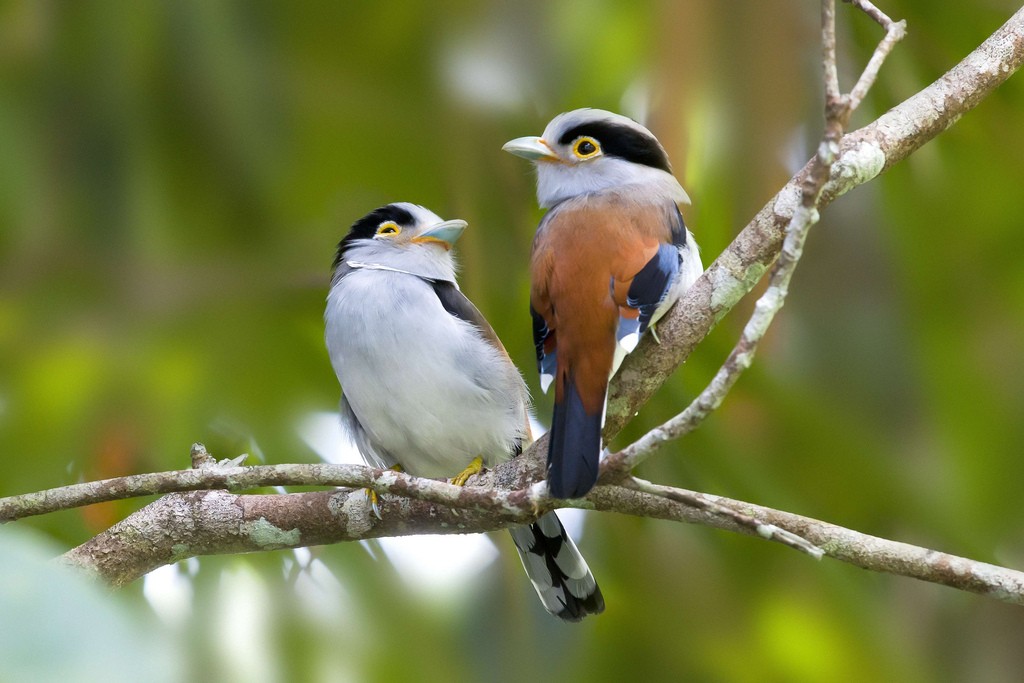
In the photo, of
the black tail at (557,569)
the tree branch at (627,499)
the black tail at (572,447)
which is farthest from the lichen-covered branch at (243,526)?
the black tail at (557,569)

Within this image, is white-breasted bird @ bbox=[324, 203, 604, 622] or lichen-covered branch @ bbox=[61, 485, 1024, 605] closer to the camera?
lichen-covered branch @ bbox=[61, 485, 1024, 605]

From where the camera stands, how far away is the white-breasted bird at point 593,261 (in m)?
2.37

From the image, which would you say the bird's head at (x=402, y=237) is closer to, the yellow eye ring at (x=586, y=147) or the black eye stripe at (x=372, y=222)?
the black eye stripe at (x=372, y=222)

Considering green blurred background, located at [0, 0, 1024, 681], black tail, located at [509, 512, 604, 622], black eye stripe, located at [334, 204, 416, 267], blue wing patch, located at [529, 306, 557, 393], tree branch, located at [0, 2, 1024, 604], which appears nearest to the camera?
tree branch, located at [0, 2, 1024, 604]

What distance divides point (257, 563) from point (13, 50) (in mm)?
1936

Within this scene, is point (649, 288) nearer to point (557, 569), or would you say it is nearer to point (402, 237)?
point (557, 569)

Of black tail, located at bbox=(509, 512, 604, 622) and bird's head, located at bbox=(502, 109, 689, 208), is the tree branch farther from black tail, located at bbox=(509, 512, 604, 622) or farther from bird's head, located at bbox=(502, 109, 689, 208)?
bird's head, located at bbox=(502, 109, 689, 208)

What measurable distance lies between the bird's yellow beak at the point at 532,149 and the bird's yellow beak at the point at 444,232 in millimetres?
341

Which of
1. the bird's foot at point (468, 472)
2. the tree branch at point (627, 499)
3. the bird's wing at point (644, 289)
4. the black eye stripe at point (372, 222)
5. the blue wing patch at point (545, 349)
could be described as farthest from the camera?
the black eye stripe at point (372, 222)

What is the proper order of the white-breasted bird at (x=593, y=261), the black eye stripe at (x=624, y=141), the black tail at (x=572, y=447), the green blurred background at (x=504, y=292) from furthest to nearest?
the green blurred background at (x=504, y=292), the black eye stripe at (x=624, y=141), the white-breasted bird at (x=593, y=261), the black tail at (x=572, y=447)

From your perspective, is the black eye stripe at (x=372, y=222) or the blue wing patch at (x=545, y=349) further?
the black eye stripe at (x=372, y=222)

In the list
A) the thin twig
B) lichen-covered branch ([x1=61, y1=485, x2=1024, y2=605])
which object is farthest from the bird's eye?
the thin twig

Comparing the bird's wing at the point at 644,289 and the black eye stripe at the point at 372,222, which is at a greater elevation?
the bird's wing at the point at 644,289

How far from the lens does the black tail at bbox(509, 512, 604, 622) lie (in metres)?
3.07
